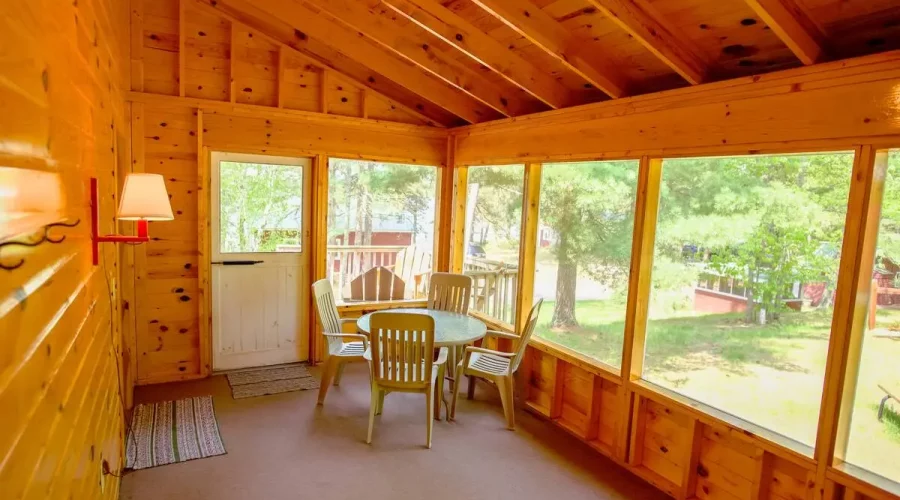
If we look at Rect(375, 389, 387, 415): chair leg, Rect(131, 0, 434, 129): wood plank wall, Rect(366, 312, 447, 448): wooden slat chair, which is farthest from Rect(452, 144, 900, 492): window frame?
Rect(131, 0, 434, 129): wood plank wall

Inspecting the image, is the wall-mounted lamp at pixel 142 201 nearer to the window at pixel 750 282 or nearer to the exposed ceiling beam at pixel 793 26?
the exposed ceiling beam at pixel 793 26

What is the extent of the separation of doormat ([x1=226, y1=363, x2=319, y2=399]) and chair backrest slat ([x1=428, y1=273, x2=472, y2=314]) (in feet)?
4.06

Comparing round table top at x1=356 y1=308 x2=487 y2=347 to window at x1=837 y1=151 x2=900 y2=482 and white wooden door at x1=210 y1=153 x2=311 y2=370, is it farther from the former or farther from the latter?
window at x1=837 y1=151 x2=900 y2=482

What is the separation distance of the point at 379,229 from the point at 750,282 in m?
3.29

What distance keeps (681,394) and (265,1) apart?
3623 mm

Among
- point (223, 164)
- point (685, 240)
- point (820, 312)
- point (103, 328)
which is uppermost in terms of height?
point (223, 164)

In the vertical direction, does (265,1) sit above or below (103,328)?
above

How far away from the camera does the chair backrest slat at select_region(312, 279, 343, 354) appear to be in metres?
3.80

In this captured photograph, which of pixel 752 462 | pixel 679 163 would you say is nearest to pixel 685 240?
pixel 679 163

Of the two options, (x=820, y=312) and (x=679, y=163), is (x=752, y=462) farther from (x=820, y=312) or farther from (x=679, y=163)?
(x=679, y=163)

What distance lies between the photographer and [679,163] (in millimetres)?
3098

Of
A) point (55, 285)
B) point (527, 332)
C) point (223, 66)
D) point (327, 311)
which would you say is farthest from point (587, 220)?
point (55, 285)

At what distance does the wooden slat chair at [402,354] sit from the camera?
311 cm

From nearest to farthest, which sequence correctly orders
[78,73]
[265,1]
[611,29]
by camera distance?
[78,73]
[611,29]
[265,1]
